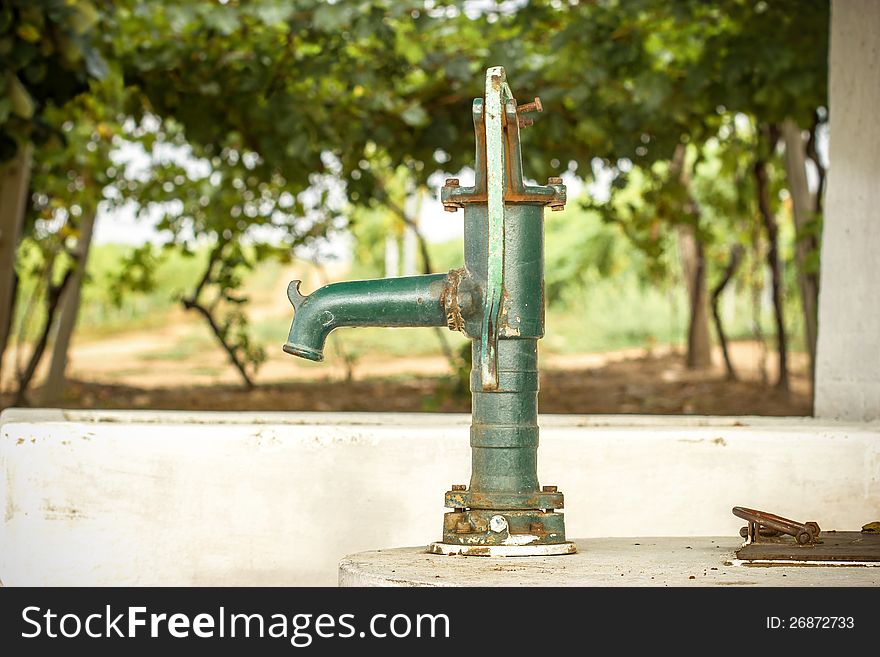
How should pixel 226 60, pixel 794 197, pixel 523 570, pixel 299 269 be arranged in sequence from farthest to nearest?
pixel 299 269 → pixel 794 197 → pixel 226 60 → pixel 523 570

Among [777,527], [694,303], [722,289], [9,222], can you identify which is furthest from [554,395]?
[777,527]

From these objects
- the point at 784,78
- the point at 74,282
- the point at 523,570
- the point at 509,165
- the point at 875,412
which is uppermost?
the point at 784,78

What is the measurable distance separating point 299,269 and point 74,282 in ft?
31.3

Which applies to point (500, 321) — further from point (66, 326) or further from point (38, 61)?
point (66, 326)

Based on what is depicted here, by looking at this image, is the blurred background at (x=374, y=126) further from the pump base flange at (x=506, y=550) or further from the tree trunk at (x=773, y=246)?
the pump base flange at (x=506, y=550)

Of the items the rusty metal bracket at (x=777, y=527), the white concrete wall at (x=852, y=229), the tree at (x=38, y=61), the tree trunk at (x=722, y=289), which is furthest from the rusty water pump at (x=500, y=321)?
the tree trunk at (x=722, y=289)

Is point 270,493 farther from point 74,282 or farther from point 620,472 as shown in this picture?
point 74,282

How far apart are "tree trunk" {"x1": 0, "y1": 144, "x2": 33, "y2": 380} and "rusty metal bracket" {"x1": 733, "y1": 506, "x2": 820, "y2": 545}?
150 inches

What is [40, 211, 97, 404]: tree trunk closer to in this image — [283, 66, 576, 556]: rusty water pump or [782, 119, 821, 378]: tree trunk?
[782, 119, 821, 378]: tree trunk

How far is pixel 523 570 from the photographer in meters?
1.27

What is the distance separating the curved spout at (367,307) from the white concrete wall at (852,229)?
126 cm

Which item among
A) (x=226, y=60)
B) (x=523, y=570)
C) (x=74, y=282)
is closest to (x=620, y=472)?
(x=523, y=570)

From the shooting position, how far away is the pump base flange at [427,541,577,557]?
1.37 m

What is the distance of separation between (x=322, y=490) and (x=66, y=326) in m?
4.99
